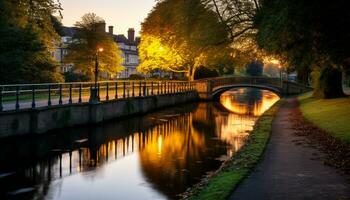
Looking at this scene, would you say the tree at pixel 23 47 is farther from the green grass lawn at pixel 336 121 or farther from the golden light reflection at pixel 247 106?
the green grass lawn at pixel 336 121

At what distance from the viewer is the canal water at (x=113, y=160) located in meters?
13.4

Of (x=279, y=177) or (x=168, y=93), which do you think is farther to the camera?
(x=168, y=93)

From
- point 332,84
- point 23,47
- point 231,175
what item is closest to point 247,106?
point 332,84

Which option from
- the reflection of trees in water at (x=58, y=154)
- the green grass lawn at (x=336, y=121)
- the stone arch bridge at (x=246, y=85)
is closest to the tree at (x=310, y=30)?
the green grass lawn at (x=336, y=121)

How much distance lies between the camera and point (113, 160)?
18.2 metres

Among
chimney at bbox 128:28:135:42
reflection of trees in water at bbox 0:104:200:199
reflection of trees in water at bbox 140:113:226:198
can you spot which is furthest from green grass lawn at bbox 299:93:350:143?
chimney at bbox 128:28:135:42

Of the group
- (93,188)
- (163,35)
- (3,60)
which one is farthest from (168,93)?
(93,188)

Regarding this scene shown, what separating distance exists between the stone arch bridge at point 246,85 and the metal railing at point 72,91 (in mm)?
2119

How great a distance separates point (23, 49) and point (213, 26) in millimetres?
14124

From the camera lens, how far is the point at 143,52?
57344mm

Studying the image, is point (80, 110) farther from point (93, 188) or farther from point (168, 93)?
point (168, 93)

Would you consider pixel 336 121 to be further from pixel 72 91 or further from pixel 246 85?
pixel 246 85

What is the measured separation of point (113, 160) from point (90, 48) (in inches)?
1948

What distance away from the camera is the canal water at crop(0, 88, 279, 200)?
13.4m
